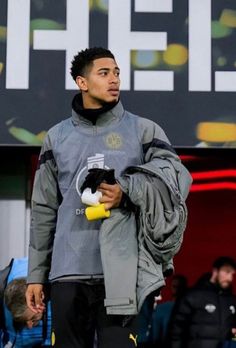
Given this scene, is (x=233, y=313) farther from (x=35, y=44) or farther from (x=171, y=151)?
(x=171, y=151)

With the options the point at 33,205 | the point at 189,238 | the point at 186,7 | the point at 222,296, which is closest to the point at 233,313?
the point at 222,296

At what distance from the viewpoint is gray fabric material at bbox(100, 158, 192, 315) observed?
3947 mm

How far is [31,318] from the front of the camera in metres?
5.80

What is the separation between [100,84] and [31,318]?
199 cm

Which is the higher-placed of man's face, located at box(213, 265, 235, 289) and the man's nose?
the man's nose

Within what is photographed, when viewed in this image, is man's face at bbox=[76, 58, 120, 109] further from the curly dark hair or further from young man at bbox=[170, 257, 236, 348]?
young man at bbox=[170, 257, 236, 348]

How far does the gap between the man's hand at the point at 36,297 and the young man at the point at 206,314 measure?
418 centimetres

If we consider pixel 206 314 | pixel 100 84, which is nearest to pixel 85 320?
pixel 100 84

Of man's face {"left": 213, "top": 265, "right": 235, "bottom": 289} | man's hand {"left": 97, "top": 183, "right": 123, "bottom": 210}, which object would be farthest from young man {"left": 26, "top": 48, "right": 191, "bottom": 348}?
man's face {"left": 213, "top": 265, "right": 235, "bottom": 289}

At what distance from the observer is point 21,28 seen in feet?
24.5

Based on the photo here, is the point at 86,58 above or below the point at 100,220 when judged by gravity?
above

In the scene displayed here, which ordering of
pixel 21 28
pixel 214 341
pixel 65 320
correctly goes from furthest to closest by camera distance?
pixel 214 341
pixel 21 28
pixel 65 320

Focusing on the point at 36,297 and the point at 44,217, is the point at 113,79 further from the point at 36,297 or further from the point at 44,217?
the point at 36,297

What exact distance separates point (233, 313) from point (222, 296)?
17 centimetres
